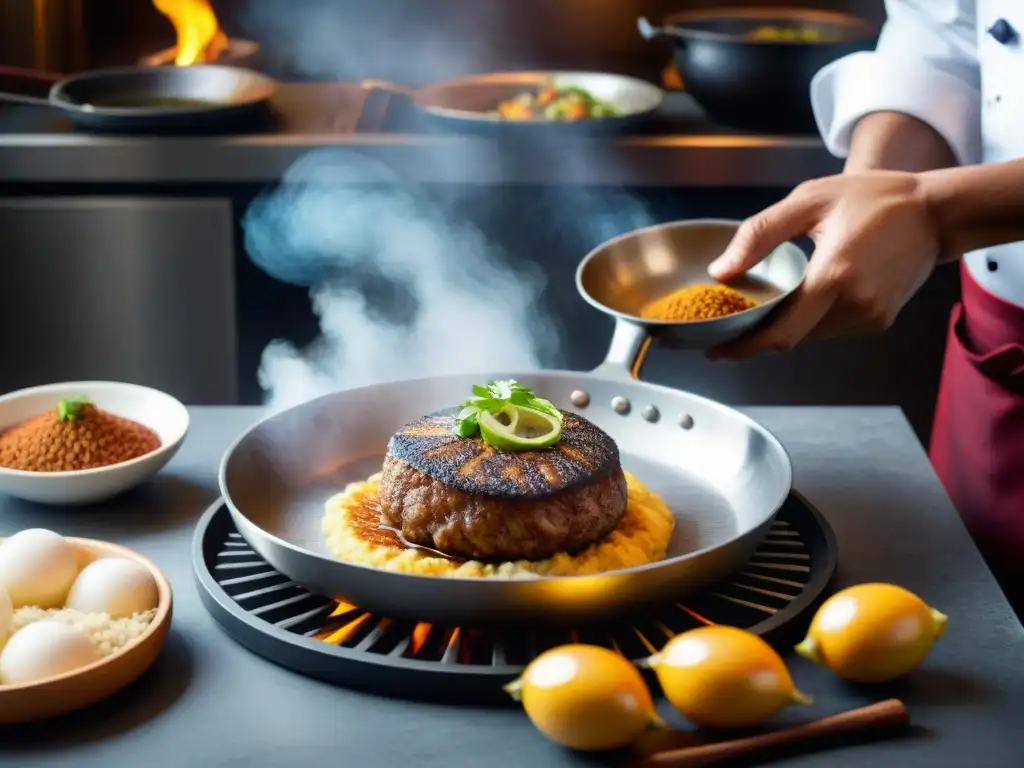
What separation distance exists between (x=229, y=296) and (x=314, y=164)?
0.42 metres

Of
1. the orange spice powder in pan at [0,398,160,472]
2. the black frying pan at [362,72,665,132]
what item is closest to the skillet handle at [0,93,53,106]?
the black frying pan at [362,72,665,132]

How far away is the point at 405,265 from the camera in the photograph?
3453mm

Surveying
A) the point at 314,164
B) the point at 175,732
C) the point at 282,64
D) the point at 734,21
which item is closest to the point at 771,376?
the point at 734,21

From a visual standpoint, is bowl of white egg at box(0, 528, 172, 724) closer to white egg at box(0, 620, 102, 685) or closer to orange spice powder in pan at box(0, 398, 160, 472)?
white egg at box(0, 620, 102, 685)

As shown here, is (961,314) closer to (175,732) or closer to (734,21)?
(175,732)

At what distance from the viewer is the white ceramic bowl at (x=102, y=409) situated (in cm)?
168

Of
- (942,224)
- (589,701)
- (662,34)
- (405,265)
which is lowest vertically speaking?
(405,265)

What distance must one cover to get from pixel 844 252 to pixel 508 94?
6.78ft

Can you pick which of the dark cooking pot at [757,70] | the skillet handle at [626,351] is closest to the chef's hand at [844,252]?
the skillet handle at [626,351]

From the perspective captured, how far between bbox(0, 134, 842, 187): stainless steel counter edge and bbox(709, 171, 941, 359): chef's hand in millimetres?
1356

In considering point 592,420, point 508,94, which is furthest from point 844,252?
point 508,94

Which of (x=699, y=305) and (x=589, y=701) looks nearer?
(x=589, y=701)

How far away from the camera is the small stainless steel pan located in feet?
4.32

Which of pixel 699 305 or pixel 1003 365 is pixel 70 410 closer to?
pixel 699 305
